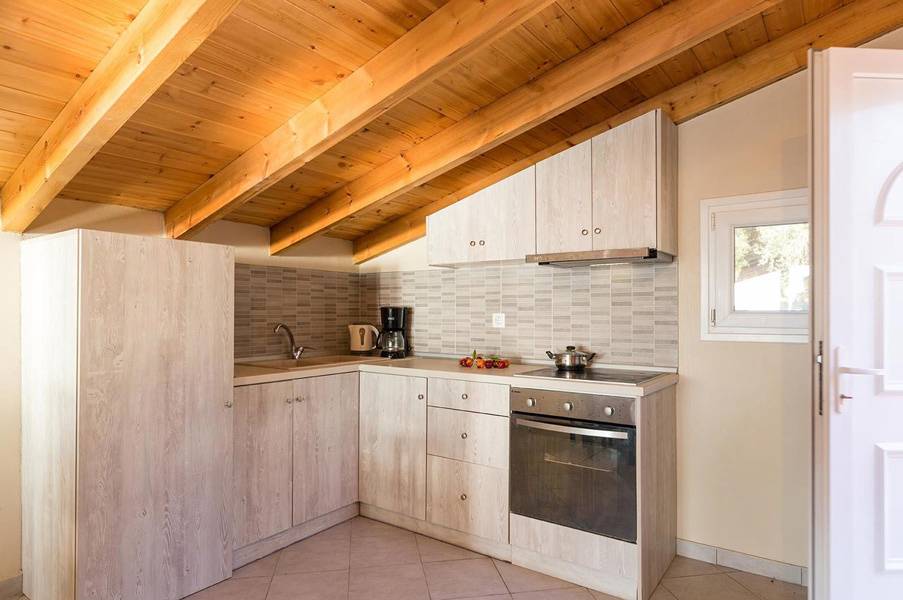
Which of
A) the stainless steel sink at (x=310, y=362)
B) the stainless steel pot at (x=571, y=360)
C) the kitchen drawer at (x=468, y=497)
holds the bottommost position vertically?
the kitchen drawer at (x=468, y=497)

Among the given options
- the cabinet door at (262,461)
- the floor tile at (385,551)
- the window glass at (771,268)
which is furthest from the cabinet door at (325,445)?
the window glass at (771,268)

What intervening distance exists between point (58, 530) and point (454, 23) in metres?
2.53

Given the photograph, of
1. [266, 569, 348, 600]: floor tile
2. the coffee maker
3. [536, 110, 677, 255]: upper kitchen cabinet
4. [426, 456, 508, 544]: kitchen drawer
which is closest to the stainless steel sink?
the coffee maker

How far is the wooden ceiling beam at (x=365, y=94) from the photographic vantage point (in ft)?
6.01

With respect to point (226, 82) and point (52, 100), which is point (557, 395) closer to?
point (226, 82)

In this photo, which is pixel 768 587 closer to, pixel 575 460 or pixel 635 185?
pixel 575 460

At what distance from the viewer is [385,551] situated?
2906 mm

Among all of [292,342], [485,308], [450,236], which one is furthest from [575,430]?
[292,342]

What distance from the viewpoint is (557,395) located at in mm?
2584

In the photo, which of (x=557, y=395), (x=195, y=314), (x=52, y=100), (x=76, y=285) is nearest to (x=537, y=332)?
(x=557, y=395)

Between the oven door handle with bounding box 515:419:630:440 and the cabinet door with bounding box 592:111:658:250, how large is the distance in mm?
907

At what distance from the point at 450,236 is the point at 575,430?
143 cm

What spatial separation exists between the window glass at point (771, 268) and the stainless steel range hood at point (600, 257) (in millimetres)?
353

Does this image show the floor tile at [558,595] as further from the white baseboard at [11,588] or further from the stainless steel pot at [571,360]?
the white baseboard at [11,588]
